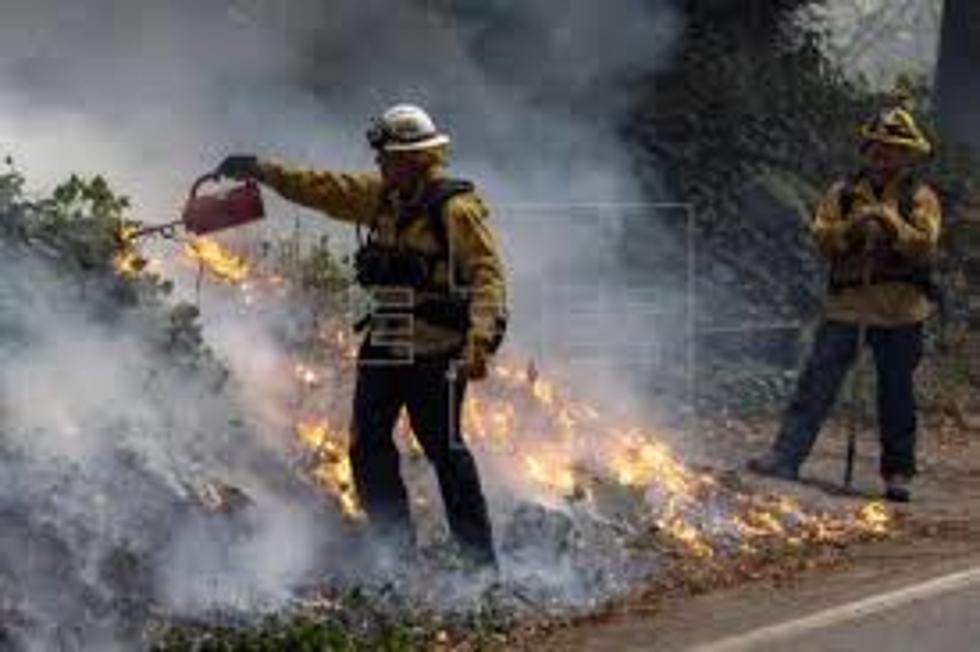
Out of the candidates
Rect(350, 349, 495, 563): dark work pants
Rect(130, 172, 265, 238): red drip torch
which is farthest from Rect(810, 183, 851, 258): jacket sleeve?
Rect(130, 172, 265, 238): red drip torch

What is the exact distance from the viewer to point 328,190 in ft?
25.1

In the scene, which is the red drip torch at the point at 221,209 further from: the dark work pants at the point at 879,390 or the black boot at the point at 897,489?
the black boot at the point at 897,489

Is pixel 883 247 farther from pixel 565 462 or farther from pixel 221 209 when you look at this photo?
pixel 221 209

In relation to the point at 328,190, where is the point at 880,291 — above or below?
below

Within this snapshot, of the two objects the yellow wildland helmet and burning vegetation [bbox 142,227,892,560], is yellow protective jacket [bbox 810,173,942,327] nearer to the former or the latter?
the yellow wildland helmet

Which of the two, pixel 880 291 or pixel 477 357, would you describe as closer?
pixel 477 357

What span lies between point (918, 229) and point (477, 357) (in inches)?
143

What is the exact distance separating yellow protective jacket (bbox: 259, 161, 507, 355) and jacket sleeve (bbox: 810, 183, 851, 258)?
3059 millimetres

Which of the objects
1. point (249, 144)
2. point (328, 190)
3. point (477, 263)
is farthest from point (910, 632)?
point (249, 144)

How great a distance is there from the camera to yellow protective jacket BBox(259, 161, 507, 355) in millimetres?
7246

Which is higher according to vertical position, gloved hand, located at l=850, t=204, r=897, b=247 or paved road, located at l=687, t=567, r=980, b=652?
gloved hand, located at l=850, t=204, r=897, b=247

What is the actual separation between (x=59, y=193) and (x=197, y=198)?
540mm

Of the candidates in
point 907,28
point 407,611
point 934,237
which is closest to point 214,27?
point 934,237

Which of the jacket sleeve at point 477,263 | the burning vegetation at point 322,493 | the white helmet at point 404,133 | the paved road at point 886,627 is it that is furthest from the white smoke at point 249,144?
the paved road at point 886,627
